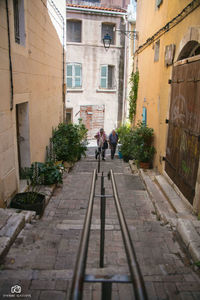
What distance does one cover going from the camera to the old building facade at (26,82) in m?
4.58

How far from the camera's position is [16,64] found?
515cm

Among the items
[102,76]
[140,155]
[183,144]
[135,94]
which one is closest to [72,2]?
[102,76]

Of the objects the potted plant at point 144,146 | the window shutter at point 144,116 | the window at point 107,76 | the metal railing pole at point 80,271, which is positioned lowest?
the potted plant at point 144,146

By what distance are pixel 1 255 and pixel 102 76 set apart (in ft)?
50.7

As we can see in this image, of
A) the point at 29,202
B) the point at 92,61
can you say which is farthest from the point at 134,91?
the point at 29,202

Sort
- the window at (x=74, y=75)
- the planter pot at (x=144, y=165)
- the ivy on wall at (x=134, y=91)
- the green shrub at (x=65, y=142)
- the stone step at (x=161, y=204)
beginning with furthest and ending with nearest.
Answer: the window at (x=74, y=75) → the ivy on wall at (x=134, y=91) → the green shrub at (x=65, y=142) → the planter pot at (x=144, y=165) → the stone step at (x=161, y=204)

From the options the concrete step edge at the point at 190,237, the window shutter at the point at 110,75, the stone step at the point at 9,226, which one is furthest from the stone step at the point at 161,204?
the window shutter at the point at 110,75

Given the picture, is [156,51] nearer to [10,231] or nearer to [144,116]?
[144,116]

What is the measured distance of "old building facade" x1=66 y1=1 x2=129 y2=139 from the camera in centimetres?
1622

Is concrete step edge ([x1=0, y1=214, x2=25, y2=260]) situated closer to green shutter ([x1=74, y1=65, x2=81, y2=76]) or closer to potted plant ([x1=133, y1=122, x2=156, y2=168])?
potted plant ([x1=133, y1=122, x2=156, y2=168])

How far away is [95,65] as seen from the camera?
1689 cm

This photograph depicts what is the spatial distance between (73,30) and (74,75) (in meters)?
2.74

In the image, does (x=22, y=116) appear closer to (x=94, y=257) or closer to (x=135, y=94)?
(x=94, y=257)

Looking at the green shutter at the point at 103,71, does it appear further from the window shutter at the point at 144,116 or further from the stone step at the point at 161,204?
the stone step at the point at 161,204
